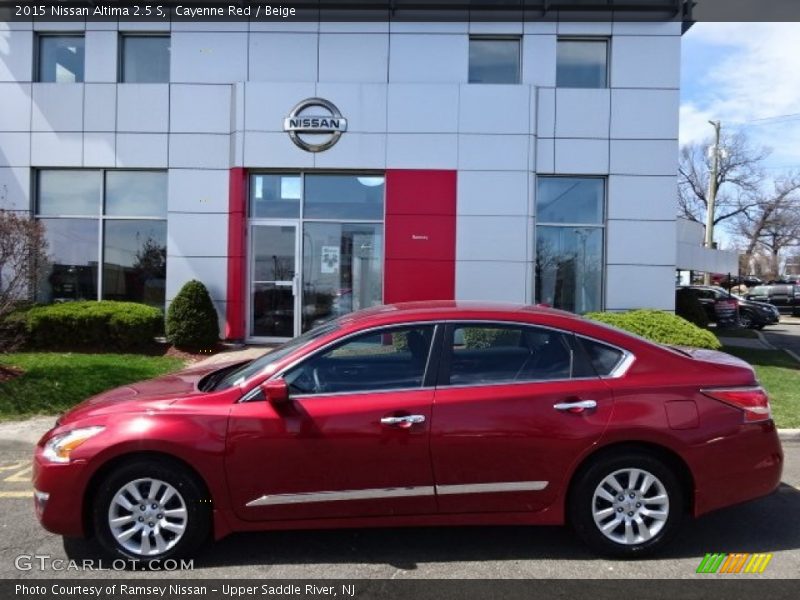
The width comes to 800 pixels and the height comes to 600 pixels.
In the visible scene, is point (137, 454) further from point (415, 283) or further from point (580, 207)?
point (580, 207)

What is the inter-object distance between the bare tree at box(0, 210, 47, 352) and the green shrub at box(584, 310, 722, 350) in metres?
7.97

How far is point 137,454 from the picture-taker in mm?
3654

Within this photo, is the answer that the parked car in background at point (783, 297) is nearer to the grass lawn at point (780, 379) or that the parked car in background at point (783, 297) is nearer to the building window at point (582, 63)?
the grass lawn at point (780, 379)

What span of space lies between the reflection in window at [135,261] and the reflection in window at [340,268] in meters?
2.94

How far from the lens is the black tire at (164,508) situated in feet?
11.9

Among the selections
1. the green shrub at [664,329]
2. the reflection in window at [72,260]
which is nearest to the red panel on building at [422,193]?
the green shrub at [664,329]

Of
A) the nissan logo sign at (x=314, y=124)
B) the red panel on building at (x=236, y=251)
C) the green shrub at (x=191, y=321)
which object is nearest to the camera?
the green shrub at (x=191, y=321)

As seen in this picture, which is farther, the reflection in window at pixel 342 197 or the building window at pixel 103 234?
the building window at pixel 103 234

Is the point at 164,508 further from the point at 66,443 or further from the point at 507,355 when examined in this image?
the point at 507,355

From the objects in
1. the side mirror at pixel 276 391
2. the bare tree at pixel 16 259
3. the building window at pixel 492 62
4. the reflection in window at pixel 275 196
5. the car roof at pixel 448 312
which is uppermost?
the building window at pixel 492 62

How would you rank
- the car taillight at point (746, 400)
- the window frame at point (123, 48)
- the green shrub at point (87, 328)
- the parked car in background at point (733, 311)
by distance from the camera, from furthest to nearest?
the parked car in background at point (733, 311) < the window frame at point (123, 48) < the green shrub at point (87, 328) < the car taillight at point (746, 400)

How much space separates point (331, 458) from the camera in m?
3.62

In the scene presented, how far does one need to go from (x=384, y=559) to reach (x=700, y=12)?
13.8m

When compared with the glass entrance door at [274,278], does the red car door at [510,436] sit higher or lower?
lower
